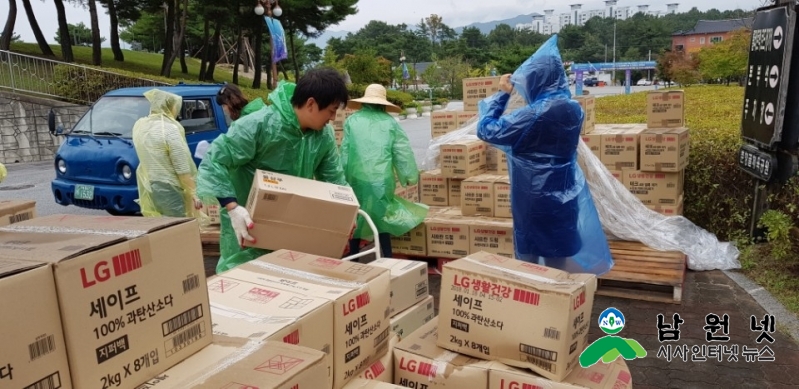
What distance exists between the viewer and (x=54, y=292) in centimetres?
119

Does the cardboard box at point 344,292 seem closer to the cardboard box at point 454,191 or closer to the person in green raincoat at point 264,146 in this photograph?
the person in green raincoat at point 264,146

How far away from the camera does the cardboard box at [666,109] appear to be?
17.7ft

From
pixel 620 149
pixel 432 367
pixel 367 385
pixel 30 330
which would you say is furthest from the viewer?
pixel 620 149

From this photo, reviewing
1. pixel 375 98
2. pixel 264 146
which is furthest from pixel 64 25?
pixel 264 146

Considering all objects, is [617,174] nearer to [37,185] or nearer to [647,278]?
[647,278]

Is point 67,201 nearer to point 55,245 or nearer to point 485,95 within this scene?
point 485,95

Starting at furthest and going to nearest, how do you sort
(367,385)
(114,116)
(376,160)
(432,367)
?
1. (114,116)
2. (376,160)
3. (432,367)
4. (367,385)

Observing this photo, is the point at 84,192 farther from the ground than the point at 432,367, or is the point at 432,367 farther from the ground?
the point at 432,367

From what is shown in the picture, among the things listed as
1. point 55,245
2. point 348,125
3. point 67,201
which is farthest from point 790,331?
point 67,201

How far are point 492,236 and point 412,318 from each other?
2.23 metres

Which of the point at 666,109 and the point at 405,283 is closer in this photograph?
the point at 405,283

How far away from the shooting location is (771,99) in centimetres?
358

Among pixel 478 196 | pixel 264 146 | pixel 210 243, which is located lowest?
pixel 210 243

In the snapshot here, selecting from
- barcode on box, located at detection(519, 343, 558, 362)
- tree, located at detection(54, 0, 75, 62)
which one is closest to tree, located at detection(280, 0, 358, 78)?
tree, located at detection(54, 0, 75, 62)
